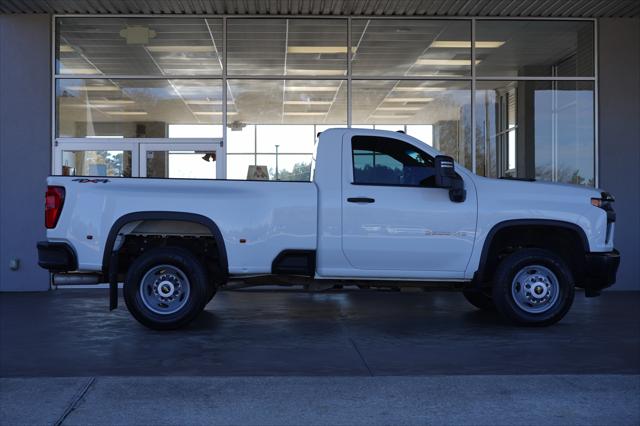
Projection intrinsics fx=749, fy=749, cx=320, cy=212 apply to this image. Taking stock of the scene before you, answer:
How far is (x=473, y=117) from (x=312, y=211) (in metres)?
5.85

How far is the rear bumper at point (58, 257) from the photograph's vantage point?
7.82 meters

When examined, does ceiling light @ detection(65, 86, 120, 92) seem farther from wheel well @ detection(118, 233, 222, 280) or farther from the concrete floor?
wheel well @ detection(118, 233, 222, 280)

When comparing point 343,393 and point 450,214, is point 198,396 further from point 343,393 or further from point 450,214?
point 450,214

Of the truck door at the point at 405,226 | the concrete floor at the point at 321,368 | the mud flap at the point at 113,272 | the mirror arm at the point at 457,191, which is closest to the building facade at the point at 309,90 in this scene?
the concrete floor at the point at 321,368

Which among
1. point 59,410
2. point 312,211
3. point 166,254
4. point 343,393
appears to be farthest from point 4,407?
point 312,211

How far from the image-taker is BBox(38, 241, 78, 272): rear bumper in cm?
782

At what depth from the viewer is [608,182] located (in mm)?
12766

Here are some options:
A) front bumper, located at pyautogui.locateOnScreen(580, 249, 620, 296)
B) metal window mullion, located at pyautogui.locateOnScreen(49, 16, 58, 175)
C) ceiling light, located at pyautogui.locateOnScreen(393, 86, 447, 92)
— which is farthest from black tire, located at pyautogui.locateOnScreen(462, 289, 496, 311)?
metal window mullion, located at pyautogui.locateOnScreen(49, 16, 58, 175)

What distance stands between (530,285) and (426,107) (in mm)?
5350

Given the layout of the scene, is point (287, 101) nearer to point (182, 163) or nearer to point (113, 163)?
point (182, 163)

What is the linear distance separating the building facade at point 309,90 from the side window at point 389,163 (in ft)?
13.8

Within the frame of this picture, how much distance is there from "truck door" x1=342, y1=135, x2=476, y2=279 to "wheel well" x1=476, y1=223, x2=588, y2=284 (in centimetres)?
33

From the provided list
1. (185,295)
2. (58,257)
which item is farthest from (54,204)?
(185,295)

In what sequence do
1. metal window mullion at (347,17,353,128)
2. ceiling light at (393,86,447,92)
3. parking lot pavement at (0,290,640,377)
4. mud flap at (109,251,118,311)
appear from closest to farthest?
1. parking lot pavement at (0,290,640,377)
2. mud flap at (109,251,118,311)
3. metal window mullion at (347,17,353,128)
4. ceiling light at (393,86,447,92)
